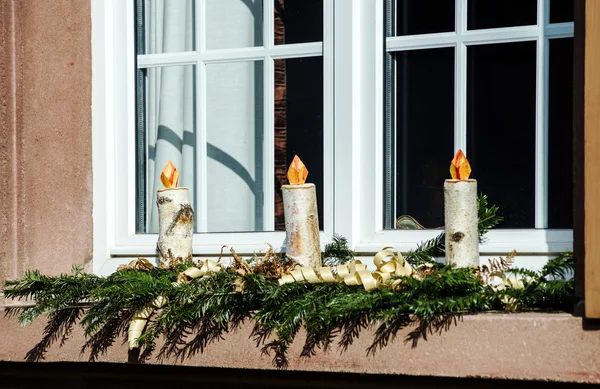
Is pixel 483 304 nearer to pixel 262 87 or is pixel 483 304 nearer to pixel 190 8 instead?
pixel 262 87

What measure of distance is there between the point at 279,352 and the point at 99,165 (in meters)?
0.79

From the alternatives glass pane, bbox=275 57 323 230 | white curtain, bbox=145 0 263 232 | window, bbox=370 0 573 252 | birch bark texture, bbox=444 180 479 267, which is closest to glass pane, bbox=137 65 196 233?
white curtain, bbox=145 0 263 232

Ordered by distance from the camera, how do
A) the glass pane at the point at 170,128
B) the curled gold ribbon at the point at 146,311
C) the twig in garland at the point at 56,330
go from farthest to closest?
1. the glass pane at the point at 170,128
2. the twig in garland at the point at 56,330
3. the curled gold ribbon at the point at 146,311

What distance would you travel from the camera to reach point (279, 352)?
1.81 m

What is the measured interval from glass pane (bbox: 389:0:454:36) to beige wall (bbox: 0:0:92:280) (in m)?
0.78

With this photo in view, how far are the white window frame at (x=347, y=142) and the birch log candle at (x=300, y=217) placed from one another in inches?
7.6

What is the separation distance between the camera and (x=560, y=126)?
6.72 feet

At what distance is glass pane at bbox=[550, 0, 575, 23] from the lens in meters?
2.05

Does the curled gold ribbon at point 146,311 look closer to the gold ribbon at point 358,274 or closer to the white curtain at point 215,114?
the gold ribbon at point 358,274

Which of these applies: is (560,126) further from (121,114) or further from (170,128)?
(121,114)

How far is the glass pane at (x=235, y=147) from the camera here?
2311mm

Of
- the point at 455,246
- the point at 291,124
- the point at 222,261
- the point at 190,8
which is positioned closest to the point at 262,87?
the point at 291,124

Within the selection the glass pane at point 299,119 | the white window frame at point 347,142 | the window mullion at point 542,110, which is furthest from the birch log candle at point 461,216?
the glass pane at point 299,119

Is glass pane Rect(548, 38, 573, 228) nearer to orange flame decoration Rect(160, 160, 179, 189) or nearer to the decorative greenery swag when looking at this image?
the decorative greenery swag
